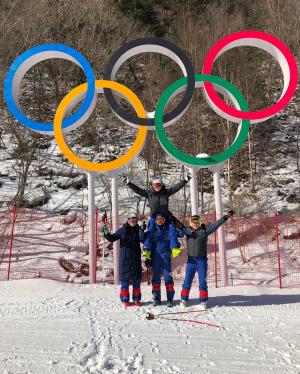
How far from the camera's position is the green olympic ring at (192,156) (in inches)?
325

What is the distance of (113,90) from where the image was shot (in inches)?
342

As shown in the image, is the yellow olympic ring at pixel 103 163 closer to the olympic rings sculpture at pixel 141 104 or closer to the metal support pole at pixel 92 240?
the olympic rings sculpture at pixel 141 104

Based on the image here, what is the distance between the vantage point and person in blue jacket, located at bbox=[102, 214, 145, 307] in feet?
20.4

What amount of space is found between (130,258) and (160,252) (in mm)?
538

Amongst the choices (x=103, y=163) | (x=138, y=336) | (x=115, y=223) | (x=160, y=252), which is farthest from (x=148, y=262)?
(x=103, y=163)

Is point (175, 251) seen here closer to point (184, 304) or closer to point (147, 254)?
point (147, 254)

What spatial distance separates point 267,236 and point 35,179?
12.2 meters

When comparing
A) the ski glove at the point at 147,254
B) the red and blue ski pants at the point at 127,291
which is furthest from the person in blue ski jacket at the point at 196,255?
the red and blue ski pants at the point at 127,291

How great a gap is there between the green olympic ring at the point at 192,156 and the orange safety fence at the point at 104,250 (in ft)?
9.85

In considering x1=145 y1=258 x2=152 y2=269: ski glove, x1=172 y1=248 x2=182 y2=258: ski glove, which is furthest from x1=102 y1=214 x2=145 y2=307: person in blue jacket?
x1=172 y1=248 x2=182 y2=258: ski glove

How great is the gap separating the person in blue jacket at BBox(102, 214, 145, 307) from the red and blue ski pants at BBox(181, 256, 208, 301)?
79 centimetres

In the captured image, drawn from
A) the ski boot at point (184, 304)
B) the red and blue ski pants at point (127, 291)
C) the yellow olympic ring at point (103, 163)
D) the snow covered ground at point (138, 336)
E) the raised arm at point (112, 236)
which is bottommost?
the snow covered ground at point (138, 336)

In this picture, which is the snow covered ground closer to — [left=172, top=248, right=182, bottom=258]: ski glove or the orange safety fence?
[left=172, top=248, right=182, bottom=258]: ski glove

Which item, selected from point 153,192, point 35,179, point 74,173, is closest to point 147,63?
point 74,173
